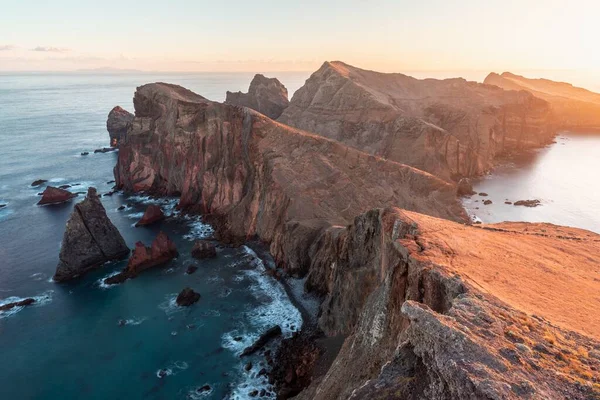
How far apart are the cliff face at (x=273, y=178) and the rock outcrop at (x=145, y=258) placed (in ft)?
38.1

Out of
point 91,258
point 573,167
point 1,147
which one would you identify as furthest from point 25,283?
point 573,167

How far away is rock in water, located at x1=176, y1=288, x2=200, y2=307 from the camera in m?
48.0

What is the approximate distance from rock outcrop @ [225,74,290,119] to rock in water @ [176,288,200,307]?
105574 mm

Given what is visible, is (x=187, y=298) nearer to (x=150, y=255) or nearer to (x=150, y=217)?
(x=150, y=255)

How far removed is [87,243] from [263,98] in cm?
10466

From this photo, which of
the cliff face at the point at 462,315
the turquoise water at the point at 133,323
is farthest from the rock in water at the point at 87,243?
the cliff face at the point at 462,315

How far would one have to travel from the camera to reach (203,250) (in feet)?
194

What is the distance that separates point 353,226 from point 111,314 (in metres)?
33.6

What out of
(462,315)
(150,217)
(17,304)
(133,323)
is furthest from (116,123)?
(462,315)

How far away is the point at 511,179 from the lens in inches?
3898

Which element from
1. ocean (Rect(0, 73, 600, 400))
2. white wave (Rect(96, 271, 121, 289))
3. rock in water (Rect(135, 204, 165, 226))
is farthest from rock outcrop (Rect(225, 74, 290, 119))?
white wave (Rect(96, 271, 121, 289))

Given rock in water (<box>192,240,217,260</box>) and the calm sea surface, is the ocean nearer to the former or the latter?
the calm sea surface

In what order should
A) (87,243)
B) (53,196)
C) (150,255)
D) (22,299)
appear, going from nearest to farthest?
1. (22,299)
2. (150,255)
3. (87,243)
4. (53,196)

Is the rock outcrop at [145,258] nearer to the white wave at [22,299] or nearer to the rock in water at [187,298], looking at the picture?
the white wave at [22,299]
